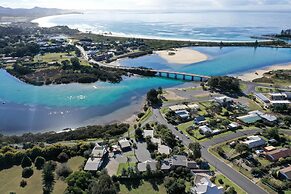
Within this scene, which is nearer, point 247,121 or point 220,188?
point 220,188

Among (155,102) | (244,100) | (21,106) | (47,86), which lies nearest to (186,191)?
(155,102)

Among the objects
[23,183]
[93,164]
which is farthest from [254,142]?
[23,183]

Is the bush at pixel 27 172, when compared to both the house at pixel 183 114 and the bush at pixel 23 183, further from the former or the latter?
the house at pixel 183 114

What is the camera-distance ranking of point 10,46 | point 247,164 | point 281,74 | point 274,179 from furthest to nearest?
point 10,46, point 281,74, point 247,164, point 274,179

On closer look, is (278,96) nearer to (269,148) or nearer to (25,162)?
(269,148)

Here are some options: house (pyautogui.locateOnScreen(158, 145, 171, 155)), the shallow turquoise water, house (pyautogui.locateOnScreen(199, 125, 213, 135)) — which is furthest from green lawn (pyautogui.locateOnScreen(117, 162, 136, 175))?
the shallow turquoise water

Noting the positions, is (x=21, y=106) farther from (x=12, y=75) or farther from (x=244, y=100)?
(x=244, y=100)
